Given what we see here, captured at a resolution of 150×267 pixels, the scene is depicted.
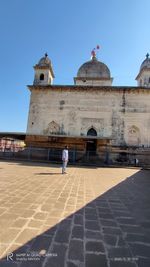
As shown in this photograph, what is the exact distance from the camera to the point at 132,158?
2219 cm

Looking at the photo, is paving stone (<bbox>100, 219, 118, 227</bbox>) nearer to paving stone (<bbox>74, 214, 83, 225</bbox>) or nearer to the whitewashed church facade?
paving stone (<bbox>74, 214, 83, 225</bbox>)

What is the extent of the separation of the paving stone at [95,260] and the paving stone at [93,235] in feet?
1.46

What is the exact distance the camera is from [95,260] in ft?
7.39

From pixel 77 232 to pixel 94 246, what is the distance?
46cm

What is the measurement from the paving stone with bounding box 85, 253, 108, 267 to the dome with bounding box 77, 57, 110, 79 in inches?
1212

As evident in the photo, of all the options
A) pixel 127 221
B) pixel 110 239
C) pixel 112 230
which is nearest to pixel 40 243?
pixel 110 239

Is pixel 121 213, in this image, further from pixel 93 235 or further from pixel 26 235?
pixel 26 235

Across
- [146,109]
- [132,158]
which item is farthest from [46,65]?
[132,158]

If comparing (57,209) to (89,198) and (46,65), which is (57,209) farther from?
(46,65)

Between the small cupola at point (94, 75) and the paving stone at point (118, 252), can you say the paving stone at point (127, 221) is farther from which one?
the small cupola at point (94, 75)

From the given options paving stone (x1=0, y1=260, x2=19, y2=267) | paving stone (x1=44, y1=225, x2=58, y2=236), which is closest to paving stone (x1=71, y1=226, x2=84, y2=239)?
paving stone (x1=44, y1=225, x2=58, y2=236)

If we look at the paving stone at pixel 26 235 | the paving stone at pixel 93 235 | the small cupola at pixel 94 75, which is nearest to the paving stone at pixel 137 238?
the paving stone at pixel 93 235

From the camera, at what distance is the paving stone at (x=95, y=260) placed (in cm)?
217

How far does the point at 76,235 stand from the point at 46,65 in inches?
1165
